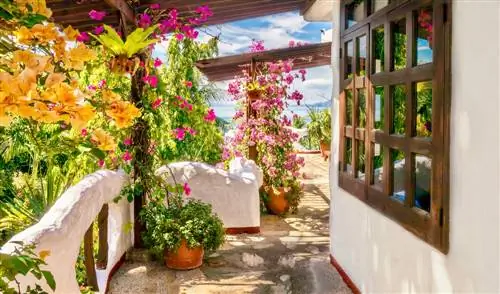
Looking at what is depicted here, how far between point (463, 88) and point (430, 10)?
58cm

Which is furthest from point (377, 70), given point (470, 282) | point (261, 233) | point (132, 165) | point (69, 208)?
point (261, 233)

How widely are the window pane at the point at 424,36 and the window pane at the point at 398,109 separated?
344 millimetres

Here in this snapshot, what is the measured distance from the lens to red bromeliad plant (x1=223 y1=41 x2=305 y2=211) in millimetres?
6805

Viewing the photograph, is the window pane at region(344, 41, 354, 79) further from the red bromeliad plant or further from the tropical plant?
the red bromeliad plant

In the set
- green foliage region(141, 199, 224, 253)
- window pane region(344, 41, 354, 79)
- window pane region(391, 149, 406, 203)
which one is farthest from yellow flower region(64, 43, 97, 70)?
green foliage region(141, 199, 224, 253)

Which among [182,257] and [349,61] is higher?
[349,61]

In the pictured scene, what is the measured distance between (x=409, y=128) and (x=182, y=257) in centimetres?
251

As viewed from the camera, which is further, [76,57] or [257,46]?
[257,46]

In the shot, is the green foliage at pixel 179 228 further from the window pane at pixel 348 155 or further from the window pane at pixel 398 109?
the window pane at pixel 398 109

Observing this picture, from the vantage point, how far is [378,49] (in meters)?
3.34

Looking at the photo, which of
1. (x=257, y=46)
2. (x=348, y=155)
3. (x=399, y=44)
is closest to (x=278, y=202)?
(x=257, y=46)

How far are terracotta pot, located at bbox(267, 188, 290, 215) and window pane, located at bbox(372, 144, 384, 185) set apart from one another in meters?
3.40

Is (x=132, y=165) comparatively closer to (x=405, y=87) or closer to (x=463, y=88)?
(x=405, y=87)

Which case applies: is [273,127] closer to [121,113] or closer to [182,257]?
[182,257]
